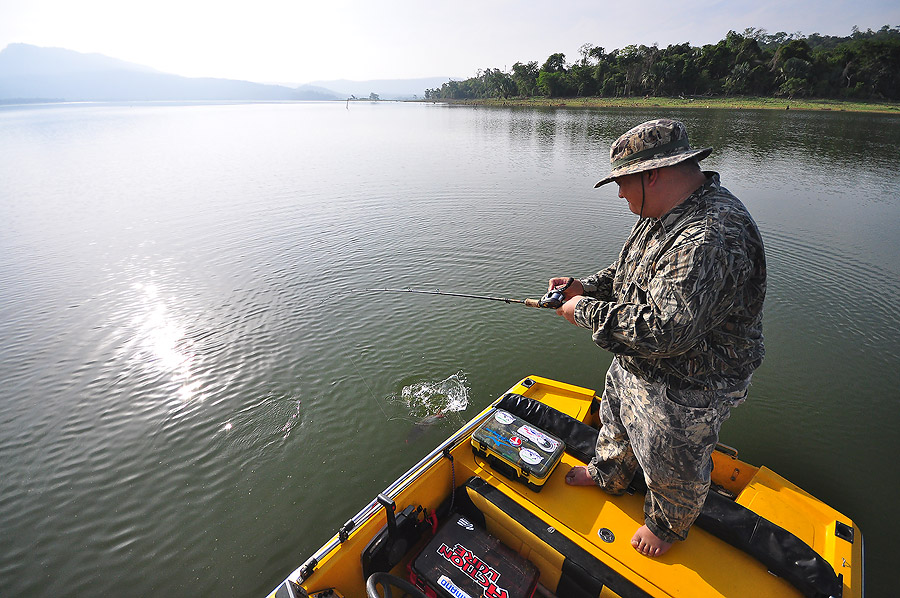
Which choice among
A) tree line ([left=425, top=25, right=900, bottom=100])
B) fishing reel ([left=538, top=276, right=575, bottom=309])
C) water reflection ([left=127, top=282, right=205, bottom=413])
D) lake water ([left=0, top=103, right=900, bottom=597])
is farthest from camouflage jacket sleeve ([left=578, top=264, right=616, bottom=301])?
tree line ([left=425, top=25, right=900, bottom=100])

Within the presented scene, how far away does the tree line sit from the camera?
55781 mm

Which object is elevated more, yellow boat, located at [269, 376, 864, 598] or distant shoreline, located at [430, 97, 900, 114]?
distant shoreline, located at [430, 97, 900, 114]

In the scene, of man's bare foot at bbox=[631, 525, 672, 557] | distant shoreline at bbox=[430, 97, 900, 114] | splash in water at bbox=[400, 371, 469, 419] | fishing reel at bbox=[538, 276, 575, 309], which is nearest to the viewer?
man's bare foot at bbox=[631, 525, 672, 557]

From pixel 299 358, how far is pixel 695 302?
21.9 feet

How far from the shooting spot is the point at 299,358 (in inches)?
289

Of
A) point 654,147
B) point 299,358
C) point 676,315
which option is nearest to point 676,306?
point 676,315

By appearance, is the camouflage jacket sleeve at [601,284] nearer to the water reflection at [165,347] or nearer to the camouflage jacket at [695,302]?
the camouflage jacket at [695,302]

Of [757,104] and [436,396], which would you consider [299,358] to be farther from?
[757,104]

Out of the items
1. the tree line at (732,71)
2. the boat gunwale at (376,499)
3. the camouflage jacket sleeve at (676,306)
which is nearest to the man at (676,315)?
the camouflage jacket sleeve at (676,306)

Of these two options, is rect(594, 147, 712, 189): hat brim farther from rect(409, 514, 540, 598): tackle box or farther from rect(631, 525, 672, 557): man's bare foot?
rect(409, 514, 540, 598): tackle box

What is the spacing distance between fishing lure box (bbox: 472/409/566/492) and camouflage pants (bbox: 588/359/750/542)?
0.63 m

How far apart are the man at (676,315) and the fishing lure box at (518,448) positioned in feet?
2.41

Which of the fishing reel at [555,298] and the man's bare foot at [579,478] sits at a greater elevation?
the fishing reel at [555,298]

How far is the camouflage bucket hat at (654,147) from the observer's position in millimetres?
2207
